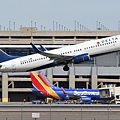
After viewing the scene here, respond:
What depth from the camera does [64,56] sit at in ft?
314

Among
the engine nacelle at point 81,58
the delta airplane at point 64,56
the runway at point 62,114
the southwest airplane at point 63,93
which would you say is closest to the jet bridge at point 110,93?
the southwest airplane at point 63,93

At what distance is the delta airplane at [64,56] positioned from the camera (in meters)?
94.0

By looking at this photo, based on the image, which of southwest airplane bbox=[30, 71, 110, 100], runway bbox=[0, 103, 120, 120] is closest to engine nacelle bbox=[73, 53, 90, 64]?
runway bbox=[0, 103, 120, 120]

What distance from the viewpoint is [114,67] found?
161m

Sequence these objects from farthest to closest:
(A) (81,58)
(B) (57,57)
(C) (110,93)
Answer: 1. (C) (110,93)
2. (B) (57,57)
3. (A) (81,58)

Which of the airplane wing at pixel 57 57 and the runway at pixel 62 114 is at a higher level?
the airplane wing at pixel 57 57

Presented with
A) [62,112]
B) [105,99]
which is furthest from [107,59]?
Result: [62,112]

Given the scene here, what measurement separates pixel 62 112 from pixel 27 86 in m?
75.7

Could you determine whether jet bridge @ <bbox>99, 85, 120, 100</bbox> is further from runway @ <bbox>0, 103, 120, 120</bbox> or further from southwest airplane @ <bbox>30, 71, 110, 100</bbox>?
runway @ <bbox>0, 103, 120, 120</bbox>

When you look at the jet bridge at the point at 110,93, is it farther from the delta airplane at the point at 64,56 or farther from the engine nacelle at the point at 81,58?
the engine nacelle at the point at 81,58

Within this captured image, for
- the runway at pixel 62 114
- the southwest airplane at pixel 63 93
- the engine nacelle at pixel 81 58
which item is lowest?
the runway at pixel 62 114

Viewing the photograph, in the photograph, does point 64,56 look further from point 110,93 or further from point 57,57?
point 110,93

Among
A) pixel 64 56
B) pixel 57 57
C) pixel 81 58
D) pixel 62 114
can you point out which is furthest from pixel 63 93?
pixel 62 114

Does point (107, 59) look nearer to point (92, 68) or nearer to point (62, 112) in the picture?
point (92, 68)
